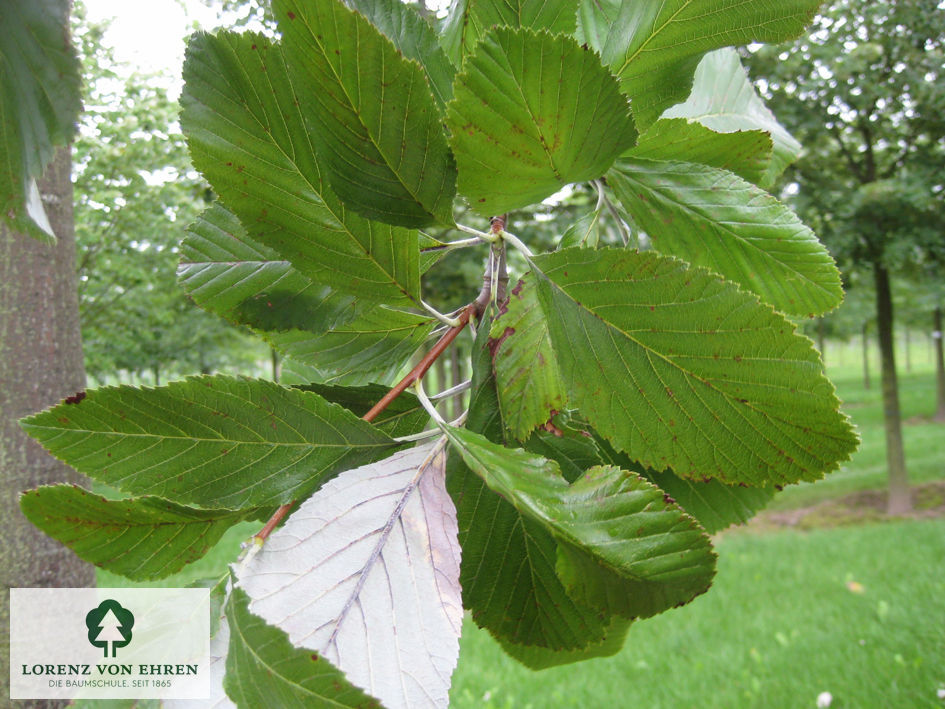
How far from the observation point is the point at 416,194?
1.45 ft

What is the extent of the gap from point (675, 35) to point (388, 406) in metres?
0.33

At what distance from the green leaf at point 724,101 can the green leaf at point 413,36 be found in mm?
308

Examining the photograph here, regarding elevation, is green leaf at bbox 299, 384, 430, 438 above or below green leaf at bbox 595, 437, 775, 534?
above

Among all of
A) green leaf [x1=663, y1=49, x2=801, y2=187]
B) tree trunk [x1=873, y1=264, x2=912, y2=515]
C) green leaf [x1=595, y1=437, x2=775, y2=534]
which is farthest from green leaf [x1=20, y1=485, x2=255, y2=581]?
Result: tree trunk [x1=873, y1=264, x2=912, y2=515]

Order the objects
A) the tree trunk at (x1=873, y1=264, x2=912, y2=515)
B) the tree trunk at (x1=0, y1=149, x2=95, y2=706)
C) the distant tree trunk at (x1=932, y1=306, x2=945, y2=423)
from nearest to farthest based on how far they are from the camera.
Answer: the tree trunk at (x1=0, y1=149, x2=95, y2=706), the tree trunk at (x1=873, y1=264, x2=912, y2=515), the distant tree trunk at (x1=932, y1=306, x2=945, y2=423)

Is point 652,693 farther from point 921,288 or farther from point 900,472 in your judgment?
point 921,288

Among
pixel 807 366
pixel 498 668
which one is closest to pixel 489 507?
pixel 807 366

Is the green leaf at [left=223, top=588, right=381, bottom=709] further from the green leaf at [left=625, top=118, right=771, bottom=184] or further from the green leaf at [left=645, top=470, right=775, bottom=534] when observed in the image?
A: the green leaf at [left=625, top=118, right=771, bottom=184]

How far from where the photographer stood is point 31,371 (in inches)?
111

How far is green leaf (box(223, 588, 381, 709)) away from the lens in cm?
34

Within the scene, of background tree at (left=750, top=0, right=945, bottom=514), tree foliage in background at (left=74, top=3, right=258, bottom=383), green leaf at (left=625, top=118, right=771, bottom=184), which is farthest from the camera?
background tree at (left=750, top=0, right=945, bottom=514)

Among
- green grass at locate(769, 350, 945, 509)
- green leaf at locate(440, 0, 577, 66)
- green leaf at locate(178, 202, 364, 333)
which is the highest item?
green leaf at locate(440, 0, 577, 66)

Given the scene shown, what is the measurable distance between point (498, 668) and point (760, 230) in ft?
15.7

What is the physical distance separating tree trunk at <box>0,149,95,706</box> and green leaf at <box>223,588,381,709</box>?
2842mm
